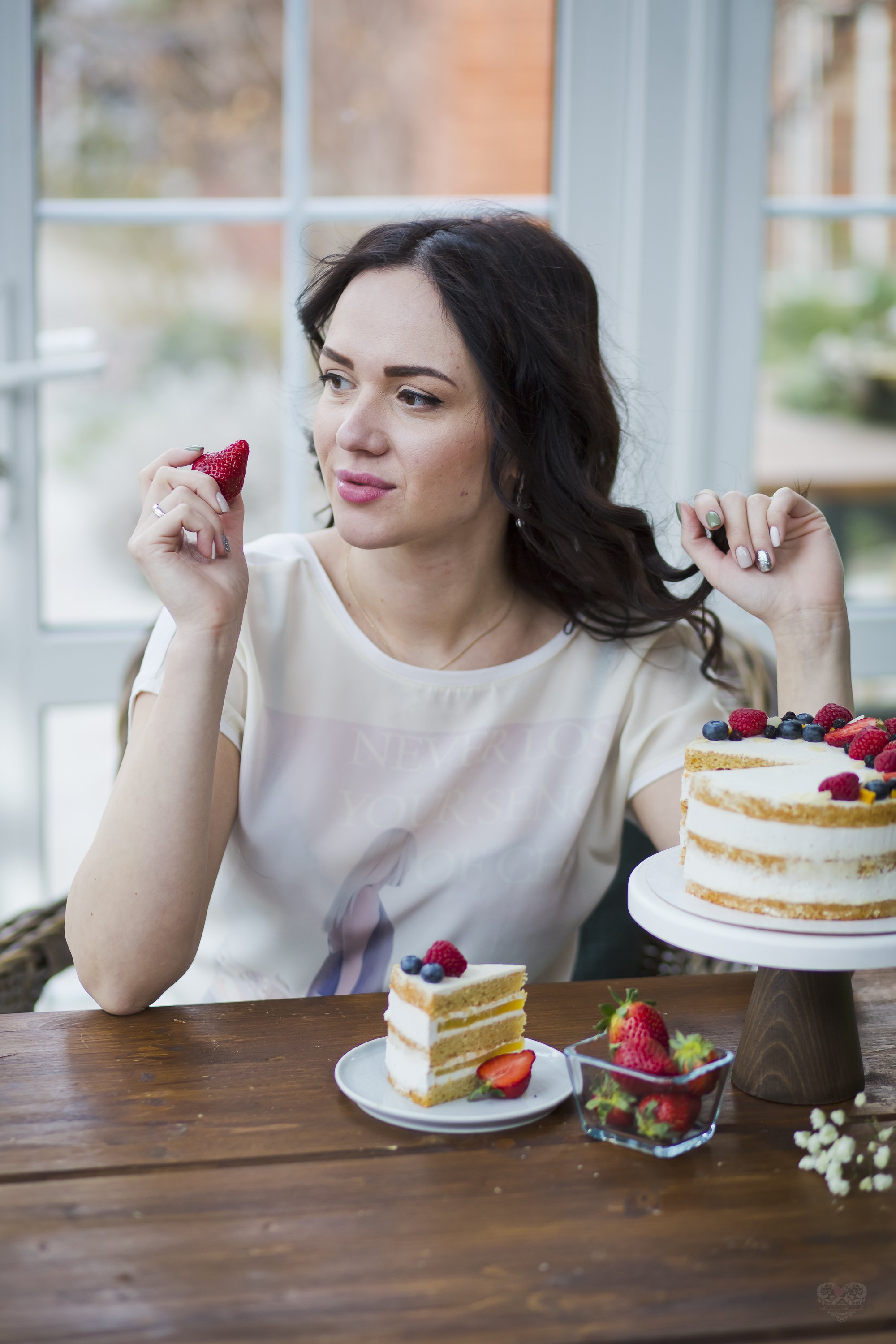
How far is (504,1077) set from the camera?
108cm

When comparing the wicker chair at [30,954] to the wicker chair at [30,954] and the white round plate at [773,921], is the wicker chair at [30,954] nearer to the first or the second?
the wicker chair at [30,954]

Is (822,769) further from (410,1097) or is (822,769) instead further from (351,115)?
(351,115)

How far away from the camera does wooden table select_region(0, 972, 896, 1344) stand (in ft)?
2.71

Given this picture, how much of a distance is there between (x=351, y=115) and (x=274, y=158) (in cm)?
16

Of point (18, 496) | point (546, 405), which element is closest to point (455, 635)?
point (546, 405)

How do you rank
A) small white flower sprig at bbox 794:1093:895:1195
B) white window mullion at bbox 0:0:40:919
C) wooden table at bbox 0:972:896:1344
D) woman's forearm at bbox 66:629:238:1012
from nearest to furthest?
wooden table at bbox 0:972:896:1344, small white flower sprig at bbox 794:1093:895:1195, woman's forearm at bbox 66:629:238:1012, white window mullion at bbox 0:0:40:919

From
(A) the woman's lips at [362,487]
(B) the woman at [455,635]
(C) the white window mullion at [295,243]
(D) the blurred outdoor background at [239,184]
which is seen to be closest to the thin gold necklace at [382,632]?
(B) the woman at [455,635]

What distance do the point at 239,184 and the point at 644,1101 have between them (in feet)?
6.07

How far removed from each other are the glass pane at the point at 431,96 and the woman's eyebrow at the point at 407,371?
105 cm

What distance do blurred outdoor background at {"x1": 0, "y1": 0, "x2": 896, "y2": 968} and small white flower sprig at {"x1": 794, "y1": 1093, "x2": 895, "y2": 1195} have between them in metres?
1.50

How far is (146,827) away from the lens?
128 cm

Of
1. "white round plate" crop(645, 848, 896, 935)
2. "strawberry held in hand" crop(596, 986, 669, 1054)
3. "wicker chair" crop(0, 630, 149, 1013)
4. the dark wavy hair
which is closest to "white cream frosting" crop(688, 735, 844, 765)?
"white round plate" crop(645, 848, 896, 935)

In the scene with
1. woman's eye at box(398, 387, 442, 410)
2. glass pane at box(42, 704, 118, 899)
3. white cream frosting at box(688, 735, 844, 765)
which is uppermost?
woman's eye at box(398, 387, 442, 410)

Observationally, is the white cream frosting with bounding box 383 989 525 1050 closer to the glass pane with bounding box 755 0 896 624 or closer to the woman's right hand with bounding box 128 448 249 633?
the woman's right hand with bounding box 128 448 249 633
